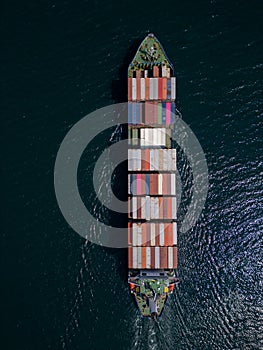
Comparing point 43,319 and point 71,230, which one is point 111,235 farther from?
point 43,319

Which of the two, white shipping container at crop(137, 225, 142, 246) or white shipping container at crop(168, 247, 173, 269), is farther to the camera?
white shipping container at crop(137, 225, 142, 246)

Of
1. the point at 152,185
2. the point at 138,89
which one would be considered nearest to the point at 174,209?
the point at 152,185

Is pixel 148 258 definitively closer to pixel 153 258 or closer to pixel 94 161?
pixel 153 258

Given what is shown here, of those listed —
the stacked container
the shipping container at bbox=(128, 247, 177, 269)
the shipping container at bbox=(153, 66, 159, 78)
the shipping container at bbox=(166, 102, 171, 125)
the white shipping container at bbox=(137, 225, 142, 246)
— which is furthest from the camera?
the shipping container at bbox=(153, 66, 159, 78)

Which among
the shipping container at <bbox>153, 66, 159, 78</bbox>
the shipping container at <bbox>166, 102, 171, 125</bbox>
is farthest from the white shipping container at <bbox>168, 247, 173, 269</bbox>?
the shipping container at <bbox>153, 66, 159, 78</bbox>

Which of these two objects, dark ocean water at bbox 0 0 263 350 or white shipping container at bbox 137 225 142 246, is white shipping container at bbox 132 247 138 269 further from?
dark ocean water at bbox 0 0 263 350

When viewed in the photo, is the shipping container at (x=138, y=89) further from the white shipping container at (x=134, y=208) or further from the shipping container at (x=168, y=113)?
the white shipping container at (x=134, y=208)

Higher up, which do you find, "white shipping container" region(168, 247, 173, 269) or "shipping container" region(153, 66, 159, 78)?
"shipping container" region(153, 66, 159, 78)
